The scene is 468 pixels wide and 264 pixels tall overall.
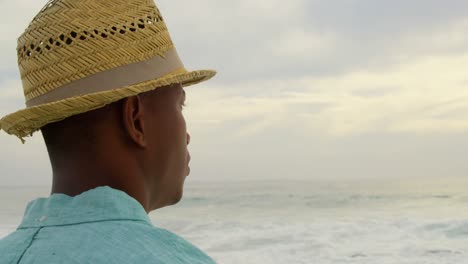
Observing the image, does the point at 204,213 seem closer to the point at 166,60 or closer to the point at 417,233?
the point at 417,233

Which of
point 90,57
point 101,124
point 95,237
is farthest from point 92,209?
point 90,57

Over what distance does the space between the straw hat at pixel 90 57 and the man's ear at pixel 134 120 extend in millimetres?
30

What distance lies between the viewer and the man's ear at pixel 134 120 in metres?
1.00

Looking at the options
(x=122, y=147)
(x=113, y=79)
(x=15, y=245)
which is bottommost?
(x=15, y=245)

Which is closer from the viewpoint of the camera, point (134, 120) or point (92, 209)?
point (92, 209)

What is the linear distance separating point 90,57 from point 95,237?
1.02 ft

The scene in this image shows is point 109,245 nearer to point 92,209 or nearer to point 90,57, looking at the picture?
point 92,209

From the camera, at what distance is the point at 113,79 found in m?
1.01

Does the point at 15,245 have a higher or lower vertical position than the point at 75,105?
lower

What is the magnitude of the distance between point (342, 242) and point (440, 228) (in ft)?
11.3

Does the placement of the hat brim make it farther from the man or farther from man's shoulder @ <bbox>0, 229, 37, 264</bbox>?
man's shoulder @ <bbox>0, 229, 37, 264</bbox>

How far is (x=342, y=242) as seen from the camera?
1212 cm

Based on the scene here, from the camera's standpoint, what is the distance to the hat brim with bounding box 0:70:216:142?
964 millimetres

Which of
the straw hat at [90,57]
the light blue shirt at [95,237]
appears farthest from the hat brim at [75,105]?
the light blue shirt at [95,237]
